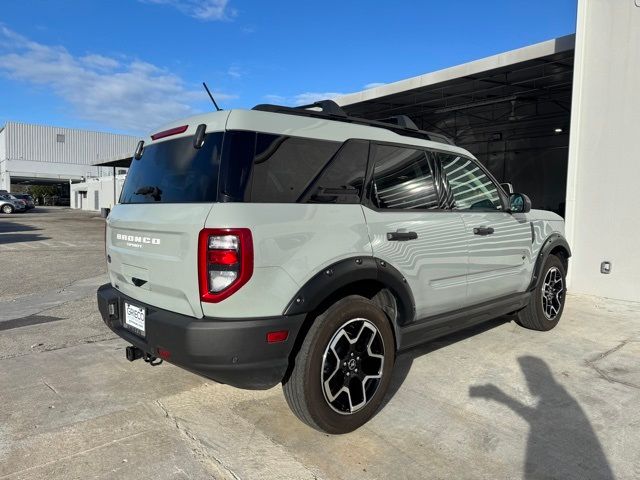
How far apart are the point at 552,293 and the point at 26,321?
20.0 feet

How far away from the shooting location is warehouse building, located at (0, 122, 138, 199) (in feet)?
213

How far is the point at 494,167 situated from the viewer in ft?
68.3

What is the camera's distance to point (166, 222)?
9.36ft

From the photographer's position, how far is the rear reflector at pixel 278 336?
2633mm

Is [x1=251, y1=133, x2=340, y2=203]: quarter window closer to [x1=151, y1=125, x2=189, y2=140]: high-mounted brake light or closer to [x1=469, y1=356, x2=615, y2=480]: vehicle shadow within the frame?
[x1=151, y1=125, x2=189, y2=140]: high-mounted brake light

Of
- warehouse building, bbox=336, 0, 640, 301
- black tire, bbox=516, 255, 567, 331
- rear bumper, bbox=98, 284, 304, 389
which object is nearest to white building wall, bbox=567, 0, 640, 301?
warehouse building, bbox=336, 0, 640, 301

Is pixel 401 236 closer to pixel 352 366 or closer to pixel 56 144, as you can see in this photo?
pixel 352 366

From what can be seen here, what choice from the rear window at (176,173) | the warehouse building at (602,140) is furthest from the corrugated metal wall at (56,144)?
the rear window at (176,173)

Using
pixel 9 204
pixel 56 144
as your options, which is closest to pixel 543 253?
pixel 9 204

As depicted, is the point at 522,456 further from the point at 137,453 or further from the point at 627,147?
the point at 627,147

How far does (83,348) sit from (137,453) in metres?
2.27

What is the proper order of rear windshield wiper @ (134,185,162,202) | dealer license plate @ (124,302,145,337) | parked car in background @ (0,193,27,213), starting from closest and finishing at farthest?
dealer license plate @ (124,302,145,337) → rear windshield wiper @ (134,185,162,202) → parked car in background @ (0,193,27,213)

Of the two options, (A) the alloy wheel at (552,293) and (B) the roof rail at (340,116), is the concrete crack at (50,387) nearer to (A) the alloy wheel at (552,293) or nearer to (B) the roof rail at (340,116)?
(B) the roof rail at (340,116)

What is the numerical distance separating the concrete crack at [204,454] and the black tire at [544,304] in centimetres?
364
